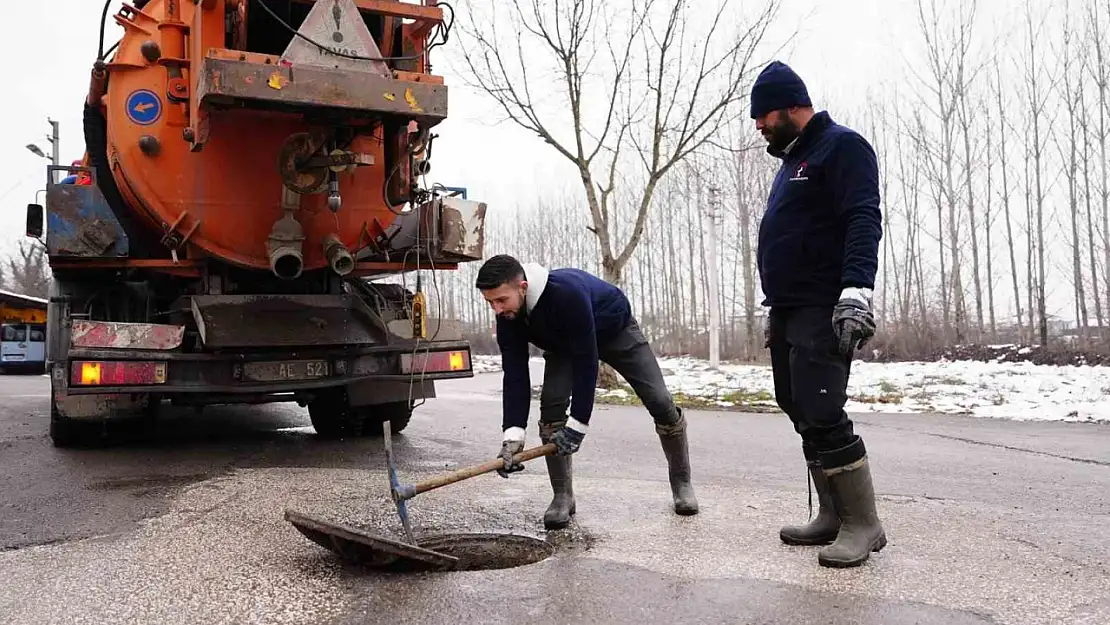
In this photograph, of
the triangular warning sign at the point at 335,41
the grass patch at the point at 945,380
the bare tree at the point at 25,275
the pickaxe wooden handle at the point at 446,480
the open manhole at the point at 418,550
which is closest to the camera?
the open manhole at the point at 418,550

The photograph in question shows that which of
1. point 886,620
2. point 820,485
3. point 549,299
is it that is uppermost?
point 549,299

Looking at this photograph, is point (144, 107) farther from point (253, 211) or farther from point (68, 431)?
point (68, 431)

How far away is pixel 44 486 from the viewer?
4.76 meters

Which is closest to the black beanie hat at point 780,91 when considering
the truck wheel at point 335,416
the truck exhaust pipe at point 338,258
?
the truck exhaust pipe at point 338,258

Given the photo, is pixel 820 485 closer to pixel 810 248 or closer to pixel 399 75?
pixel 810 248

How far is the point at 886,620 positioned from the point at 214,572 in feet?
7.63

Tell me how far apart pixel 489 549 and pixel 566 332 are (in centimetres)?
99

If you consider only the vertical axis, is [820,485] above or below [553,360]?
below

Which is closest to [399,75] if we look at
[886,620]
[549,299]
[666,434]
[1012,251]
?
[549,299]

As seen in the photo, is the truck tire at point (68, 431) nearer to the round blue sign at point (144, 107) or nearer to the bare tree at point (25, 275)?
the round blue sign at point (144, 107)

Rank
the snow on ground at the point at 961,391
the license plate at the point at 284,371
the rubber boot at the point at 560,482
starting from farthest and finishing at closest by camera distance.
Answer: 1. the snow on ground at the point at 961,391
2. the license plate at the point at 284,371
3. the rubber boot at the point at 560,482

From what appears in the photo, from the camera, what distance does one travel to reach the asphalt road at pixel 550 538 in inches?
107

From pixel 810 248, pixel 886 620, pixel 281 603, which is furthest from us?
pixel 810 248

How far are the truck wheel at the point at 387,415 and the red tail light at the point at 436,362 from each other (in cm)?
63
